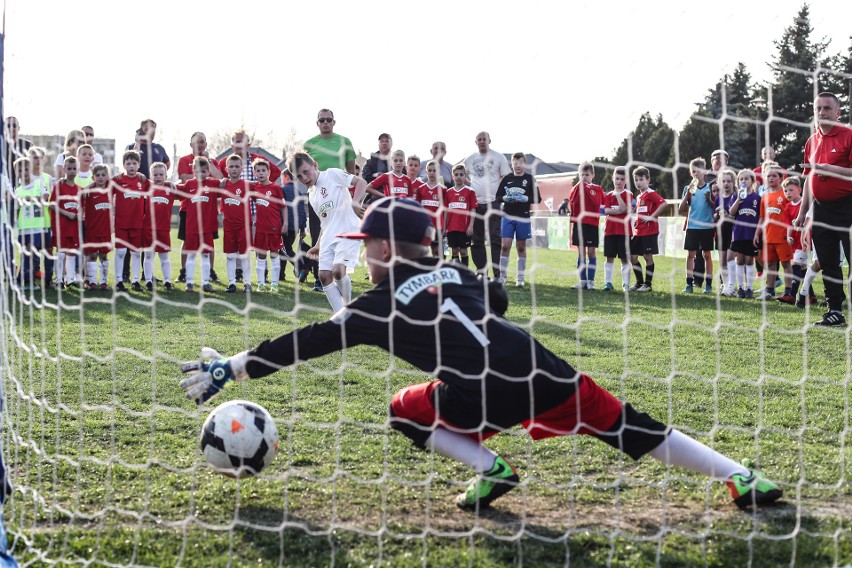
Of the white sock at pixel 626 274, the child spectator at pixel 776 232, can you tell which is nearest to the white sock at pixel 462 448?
the white sock at pixel 626 274

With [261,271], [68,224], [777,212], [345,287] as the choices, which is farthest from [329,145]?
[777,212]

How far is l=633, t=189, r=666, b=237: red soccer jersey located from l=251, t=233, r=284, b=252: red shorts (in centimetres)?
488

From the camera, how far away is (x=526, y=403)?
3.03 meters

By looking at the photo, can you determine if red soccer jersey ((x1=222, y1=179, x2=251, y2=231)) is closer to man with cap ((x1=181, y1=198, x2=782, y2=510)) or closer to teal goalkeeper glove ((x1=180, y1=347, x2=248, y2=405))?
man with cap ((x1=181, y1=198, x2=782, y2=510))

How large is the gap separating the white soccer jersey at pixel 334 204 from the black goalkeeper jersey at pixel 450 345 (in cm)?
473

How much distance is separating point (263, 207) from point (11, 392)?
7310 mm

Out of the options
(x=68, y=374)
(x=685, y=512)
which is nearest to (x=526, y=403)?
(x=685, y=512)

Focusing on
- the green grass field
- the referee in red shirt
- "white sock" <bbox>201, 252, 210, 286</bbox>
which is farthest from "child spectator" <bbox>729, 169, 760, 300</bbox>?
"white sock" <bbox>201, 252, 210, 286</bbox>

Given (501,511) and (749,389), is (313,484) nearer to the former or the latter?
(501,511)

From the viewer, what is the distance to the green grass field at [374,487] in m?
2.80

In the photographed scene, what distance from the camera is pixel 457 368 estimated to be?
3.02m

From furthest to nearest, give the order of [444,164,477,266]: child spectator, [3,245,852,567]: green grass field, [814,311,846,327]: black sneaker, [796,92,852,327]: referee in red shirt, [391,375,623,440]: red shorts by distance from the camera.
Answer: [444,164,477,266]: child spectator, [814,311,846,327]: black sneaker, [796,92,852,327]: referee in red shirt, [391,375,623,440]: red shorts, [3,245,852,567]: green grass field

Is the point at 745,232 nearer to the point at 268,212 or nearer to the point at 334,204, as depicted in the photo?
the point at 334,204

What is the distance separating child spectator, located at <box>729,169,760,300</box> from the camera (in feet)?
35.5
